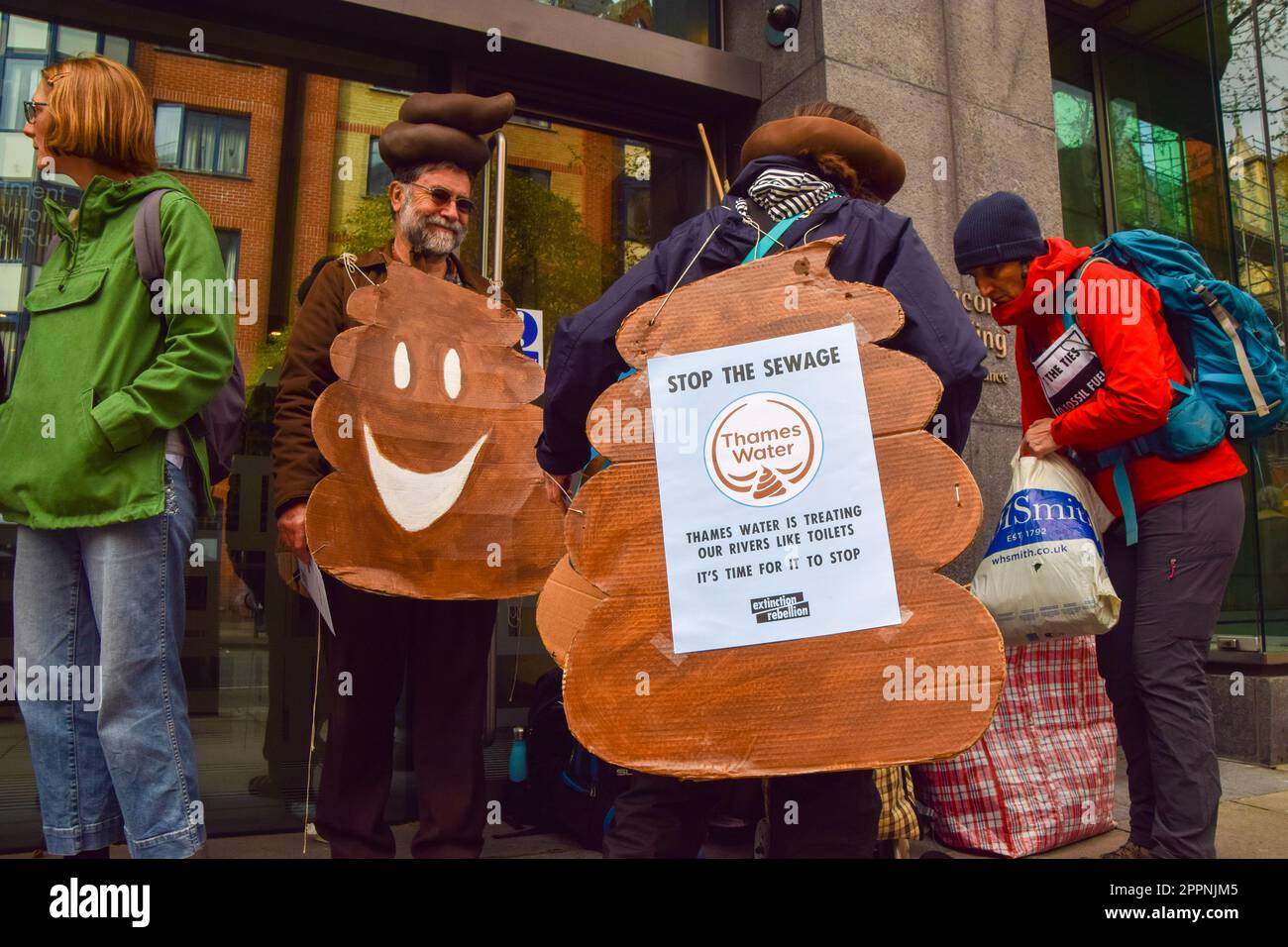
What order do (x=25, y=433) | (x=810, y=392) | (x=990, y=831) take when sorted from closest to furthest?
(x=810, y=392) < (x=25, y=433) < (x=990, y=831)

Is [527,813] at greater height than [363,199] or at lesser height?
lesser

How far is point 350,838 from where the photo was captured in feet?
8.71

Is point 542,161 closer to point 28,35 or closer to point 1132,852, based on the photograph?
point 28,35

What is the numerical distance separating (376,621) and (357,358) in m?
0.75

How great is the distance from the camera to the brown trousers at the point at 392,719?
105 inches

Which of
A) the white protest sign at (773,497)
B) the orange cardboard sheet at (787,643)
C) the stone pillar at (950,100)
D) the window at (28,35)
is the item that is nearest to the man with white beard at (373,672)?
the orange cardboard sheet at (787,643)

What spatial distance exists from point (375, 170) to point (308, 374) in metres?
1.76

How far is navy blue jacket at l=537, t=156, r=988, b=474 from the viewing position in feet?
5.85

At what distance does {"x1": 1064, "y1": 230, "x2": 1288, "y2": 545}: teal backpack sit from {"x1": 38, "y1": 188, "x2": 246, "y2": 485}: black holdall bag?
2425 mm

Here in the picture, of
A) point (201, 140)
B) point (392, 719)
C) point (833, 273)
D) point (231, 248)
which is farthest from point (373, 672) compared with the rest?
point (201, 140)

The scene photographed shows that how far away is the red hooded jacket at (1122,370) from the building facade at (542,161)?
1.46 m

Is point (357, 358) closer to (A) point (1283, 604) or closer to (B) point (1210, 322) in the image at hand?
(B) point (1210, 322)
